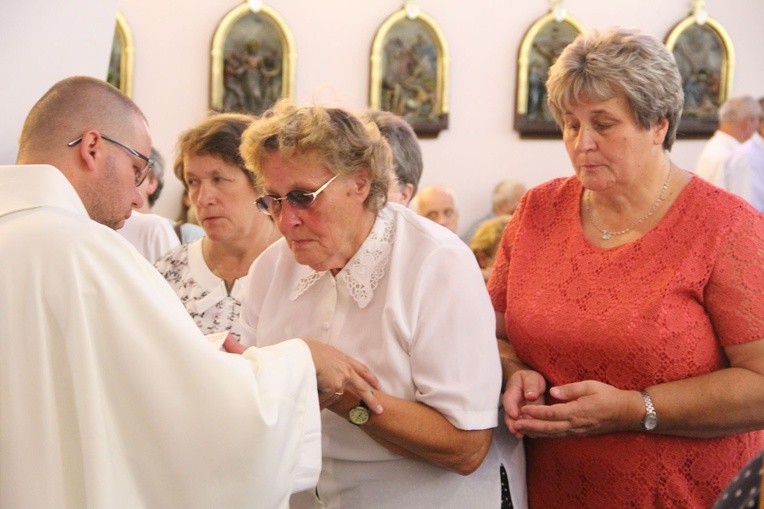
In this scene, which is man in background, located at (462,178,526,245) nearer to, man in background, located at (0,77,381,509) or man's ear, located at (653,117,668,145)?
man's ear, located at (653,117,668,145)

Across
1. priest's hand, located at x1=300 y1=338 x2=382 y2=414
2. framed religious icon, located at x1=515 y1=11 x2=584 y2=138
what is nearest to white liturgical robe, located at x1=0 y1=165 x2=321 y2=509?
priest's hand, located at x1=300 y1=338 x2=382 y2=414

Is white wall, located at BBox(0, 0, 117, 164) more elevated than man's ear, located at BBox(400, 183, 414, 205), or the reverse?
white wall, located at BBox(0, 0, 117, 164)

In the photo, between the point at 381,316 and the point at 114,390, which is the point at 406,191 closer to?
the point at 381,316

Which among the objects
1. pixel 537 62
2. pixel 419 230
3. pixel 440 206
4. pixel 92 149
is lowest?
pixel 440 206

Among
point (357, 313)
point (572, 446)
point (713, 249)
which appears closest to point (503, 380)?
point (572, 446)

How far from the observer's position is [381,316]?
2.84 meters

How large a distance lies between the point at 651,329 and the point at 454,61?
8084mm

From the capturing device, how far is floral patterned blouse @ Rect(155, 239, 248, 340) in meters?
3.86

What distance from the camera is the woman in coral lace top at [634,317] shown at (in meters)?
2.82

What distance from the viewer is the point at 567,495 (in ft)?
10.0

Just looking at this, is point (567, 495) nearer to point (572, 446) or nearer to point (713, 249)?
point (572, 446)

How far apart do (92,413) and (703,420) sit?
157 cm

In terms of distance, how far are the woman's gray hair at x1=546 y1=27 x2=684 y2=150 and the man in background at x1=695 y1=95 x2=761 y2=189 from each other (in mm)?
6947

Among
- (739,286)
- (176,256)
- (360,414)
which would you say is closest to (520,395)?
(360,414)
